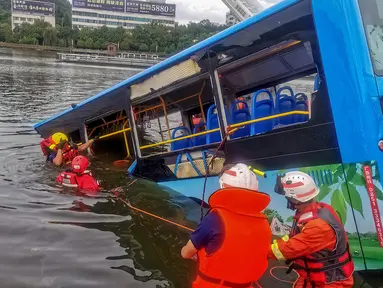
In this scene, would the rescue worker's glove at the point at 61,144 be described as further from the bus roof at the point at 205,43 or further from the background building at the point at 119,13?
the background building at the point at 119,13

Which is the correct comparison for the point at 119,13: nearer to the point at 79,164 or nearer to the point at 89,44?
the point at 89,44

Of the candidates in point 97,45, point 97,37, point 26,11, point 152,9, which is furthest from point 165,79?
point 152,9

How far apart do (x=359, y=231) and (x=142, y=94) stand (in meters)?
4.39

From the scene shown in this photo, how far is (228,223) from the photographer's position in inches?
139

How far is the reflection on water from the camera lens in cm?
518

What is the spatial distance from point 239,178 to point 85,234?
11.6 ft

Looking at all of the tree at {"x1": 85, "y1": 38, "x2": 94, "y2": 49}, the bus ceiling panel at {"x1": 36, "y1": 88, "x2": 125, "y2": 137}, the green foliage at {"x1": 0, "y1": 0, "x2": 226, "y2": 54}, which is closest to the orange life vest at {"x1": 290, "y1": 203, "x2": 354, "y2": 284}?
the bus ceiling panel at {"x1": 36, "y1": 88, "x2": 125, "y2": 137}

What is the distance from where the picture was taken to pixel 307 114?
5.72 m

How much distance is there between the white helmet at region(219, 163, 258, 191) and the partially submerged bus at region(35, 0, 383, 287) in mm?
1444

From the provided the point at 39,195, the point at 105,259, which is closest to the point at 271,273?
the point at 105,259

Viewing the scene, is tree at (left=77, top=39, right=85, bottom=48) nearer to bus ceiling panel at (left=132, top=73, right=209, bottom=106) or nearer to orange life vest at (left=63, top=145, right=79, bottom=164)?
orange life vest at (left=63, top=145, right=79, bottom=164)

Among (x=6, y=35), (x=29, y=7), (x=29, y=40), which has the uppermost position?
(x=29, y=7)

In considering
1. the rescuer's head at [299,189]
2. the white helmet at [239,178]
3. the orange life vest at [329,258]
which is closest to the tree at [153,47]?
the rescuer's head at [299,189]

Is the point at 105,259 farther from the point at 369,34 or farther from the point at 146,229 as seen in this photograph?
the point at 369,34
